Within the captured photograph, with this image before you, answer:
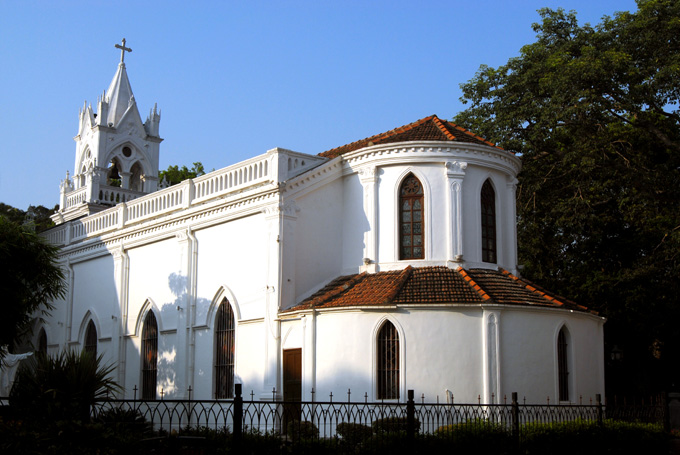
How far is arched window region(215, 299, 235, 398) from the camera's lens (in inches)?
1008

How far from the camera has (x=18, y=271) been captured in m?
21.9

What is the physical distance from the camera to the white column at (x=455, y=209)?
23953 mm

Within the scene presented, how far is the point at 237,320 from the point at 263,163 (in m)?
5.21

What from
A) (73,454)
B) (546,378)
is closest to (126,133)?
(546,378)

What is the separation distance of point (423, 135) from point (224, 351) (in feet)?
32.2

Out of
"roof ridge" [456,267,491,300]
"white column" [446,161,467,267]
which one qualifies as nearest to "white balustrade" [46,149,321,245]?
"white column" [446,161,467,267]

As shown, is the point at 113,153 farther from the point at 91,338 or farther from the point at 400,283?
the point at 400,283

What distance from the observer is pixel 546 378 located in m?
22.2

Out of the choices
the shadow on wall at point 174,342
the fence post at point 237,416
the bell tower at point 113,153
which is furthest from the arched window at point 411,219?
the bell tower at point 113,153

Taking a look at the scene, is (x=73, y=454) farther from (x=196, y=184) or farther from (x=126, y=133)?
(x=126, y=133)

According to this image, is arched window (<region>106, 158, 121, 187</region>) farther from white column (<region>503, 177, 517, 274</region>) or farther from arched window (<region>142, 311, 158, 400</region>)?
white column (<region>503, 177, 517, 274</region>)

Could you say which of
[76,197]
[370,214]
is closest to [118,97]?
[76,197]

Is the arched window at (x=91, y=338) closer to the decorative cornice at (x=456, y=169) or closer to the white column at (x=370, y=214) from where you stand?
the white column at (x=370, y=214)

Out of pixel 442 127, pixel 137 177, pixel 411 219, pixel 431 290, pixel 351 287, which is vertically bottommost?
pixel 431 290
